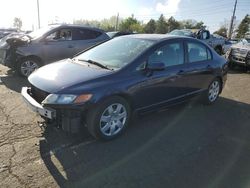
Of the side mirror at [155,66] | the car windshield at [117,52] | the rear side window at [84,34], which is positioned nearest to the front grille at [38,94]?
the car windshield at [117,52]

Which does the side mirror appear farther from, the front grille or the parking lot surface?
the front grille

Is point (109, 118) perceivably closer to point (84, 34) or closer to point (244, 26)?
point (84, 34)

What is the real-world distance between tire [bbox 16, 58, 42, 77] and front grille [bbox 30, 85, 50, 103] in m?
3.94

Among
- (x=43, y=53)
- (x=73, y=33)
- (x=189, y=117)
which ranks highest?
(x=73, y=33)

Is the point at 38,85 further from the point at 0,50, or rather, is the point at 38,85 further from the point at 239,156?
the point at 0,50

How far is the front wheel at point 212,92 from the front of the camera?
19.5ft

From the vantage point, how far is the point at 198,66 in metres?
5.36

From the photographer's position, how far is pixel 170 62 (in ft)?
15.5

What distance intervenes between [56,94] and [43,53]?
4.81 m

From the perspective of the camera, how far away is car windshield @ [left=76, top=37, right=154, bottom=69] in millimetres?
4258

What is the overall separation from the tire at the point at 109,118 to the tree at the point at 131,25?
6496 centimetres

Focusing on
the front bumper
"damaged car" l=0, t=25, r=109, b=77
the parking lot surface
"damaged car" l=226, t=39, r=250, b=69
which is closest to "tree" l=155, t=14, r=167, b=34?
"damaged car" l=226, t=39, r=250, b=69

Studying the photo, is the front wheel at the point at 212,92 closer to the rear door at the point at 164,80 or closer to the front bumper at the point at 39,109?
the rear door at the point at 164,80

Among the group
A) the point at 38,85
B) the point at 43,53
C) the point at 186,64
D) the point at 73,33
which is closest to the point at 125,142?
the point at 38,85
